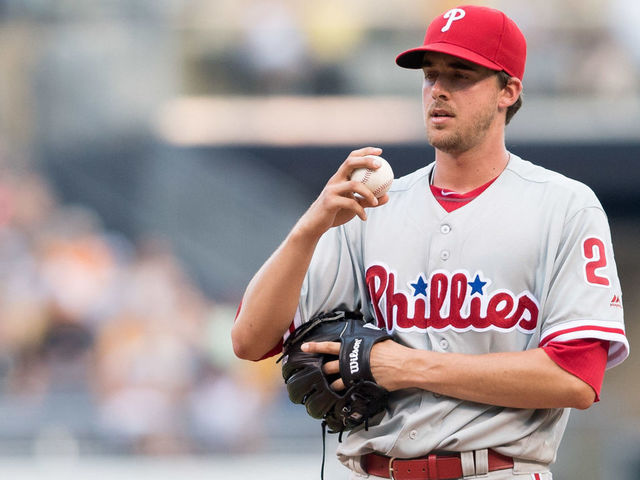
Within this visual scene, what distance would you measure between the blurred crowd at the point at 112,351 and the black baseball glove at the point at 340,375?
3.60m

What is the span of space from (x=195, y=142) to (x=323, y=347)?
6.69m

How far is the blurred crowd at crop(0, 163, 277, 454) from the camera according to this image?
6.37 m

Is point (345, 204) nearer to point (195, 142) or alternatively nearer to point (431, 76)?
point (431, 76)

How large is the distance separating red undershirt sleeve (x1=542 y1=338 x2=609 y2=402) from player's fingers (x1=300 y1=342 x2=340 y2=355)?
0.46m

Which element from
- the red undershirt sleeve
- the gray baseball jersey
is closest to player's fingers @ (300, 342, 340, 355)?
the gray baseball jersey

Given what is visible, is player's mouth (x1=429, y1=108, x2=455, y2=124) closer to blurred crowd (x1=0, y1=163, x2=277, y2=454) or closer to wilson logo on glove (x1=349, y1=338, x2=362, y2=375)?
wilson logo on glove (x1=349, y1=338, x2=362, y2=375)

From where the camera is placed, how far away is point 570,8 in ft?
30.9

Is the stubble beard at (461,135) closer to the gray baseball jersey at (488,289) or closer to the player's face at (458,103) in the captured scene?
the player's face at (458,103)

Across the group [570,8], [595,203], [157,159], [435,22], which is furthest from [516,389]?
[570,8]

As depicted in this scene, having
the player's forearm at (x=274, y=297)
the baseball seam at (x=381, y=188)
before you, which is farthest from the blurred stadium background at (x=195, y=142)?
the baseball seam at (x=381, y=188)

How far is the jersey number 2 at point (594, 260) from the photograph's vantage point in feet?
7.97

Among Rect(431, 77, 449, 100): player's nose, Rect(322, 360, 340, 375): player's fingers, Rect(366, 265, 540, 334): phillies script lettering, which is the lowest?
Rect(322, 360, 340, 375): player's fingers

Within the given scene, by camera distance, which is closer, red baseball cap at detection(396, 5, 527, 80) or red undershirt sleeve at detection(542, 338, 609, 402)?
red undershirt sleeve at detection(542, 338, 609, 402)

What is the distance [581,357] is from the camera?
2.38m
